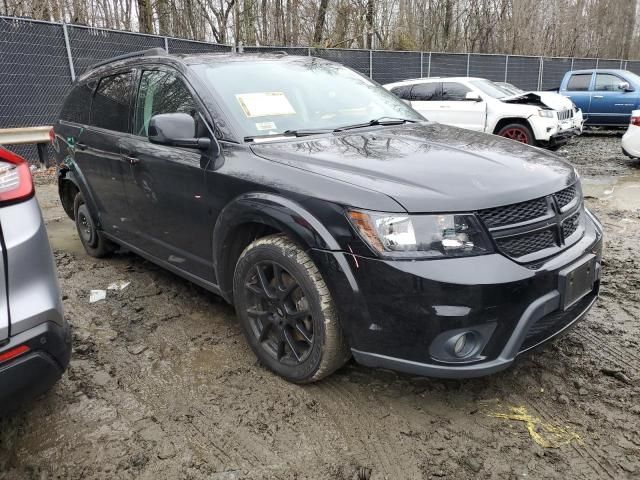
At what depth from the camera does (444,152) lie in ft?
8.83

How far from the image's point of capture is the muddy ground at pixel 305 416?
221 cm

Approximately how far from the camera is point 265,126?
118 inches

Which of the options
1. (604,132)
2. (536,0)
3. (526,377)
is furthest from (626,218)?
(536,0)

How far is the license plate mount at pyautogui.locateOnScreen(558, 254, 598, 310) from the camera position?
90.9 inches

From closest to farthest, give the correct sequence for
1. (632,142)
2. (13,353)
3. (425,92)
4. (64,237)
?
(13,353), (64,237), (632,142), (425,92)

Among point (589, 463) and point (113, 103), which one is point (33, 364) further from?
point (113, 103)

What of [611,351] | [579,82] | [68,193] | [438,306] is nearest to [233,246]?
[438,306]

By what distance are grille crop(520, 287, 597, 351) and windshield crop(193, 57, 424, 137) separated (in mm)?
1647

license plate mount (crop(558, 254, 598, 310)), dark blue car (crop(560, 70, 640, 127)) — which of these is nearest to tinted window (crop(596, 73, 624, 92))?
dark blue car (crop(560, 70, 640, 127))

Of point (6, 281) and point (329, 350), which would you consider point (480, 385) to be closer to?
point (329, 350)

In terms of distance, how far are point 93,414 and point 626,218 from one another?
19.0 feet

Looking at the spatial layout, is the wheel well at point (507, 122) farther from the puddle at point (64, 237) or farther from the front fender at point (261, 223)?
the front fender at point (261, 223)

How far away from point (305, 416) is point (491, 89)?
977cm

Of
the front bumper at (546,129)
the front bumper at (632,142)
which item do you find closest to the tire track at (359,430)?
the front bumper at (632,142)
